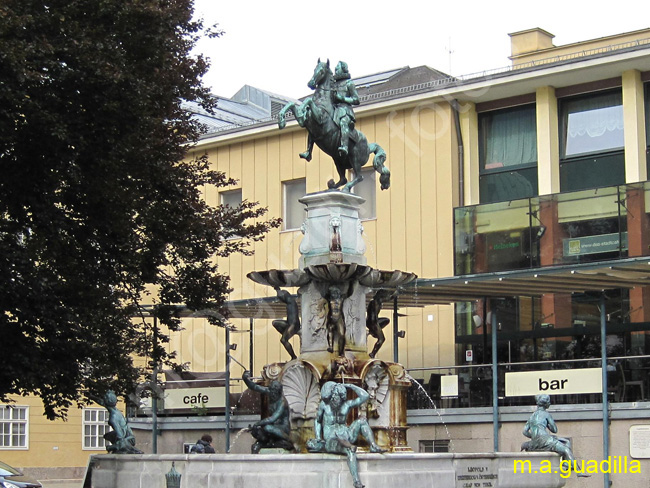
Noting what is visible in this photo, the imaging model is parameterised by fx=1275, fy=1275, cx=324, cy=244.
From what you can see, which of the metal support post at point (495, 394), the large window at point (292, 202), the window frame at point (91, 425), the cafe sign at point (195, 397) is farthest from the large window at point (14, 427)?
the metal support post at point (495, 394)

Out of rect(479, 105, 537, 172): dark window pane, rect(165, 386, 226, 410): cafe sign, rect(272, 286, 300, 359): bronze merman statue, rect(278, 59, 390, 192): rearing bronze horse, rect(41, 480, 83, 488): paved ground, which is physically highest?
rect(479, 105, 537, 172): dark window pane

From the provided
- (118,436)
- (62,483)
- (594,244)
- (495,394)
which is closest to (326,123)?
(118,436)

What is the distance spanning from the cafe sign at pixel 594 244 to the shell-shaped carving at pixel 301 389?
13301 millimetres

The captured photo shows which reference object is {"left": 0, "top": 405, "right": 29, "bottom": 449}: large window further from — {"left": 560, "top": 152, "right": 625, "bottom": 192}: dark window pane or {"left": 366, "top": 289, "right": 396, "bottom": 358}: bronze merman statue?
{"left": 366, "top": 289, "right": 396, "bottom": 358}: bronze merman statue

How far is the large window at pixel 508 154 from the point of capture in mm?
32938

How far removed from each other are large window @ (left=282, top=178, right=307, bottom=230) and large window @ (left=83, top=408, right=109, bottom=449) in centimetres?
1370

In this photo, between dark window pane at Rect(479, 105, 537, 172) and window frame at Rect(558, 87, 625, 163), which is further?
dark window pane at Rect(479, 105, 537, 172)

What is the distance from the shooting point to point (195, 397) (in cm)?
3162

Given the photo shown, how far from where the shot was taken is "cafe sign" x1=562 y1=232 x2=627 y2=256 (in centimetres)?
2886

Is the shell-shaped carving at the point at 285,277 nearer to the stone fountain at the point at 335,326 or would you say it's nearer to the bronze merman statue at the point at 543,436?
the stone fountain at the point at 335,326

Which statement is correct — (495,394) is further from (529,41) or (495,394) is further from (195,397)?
(529,41)

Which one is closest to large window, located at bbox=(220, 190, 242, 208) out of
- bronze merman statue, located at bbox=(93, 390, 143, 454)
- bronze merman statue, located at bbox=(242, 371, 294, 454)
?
bronze merman statue, located at bbox=(93, 390, 143, 454)

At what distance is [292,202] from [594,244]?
10.1 m

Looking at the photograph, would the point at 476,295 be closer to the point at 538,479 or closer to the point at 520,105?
the point at 520,105
